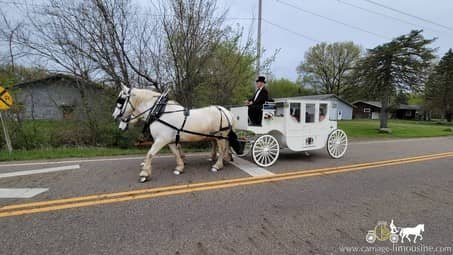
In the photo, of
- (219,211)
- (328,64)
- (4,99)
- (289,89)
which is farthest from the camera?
(289,89)

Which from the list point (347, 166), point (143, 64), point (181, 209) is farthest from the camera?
point (143, 64)

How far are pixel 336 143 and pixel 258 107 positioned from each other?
109 inches

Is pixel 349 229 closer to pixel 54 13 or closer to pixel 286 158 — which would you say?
pixel 286 158

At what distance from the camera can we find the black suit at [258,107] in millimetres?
5383

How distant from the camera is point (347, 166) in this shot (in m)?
5.46

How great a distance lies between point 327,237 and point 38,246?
298cm

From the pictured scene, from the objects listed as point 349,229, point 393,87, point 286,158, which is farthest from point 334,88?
point 349,229

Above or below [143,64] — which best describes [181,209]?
below

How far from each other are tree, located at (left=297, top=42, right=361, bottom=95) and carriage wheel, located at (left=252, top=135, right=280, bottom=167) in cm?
4452

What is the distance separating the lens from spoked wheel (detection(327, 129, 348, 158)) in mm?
6289

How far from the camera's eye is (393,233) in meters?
2.53

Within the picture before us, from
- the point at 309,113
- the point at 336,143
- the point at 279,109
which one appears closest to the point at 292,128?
the point at 279,109

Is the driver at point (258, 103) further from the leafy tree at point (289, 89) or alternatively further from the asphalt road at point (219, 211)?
the leafy tree at point (289, 89)

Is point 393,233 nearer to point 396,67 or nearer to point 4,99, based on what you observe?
point 4,99
